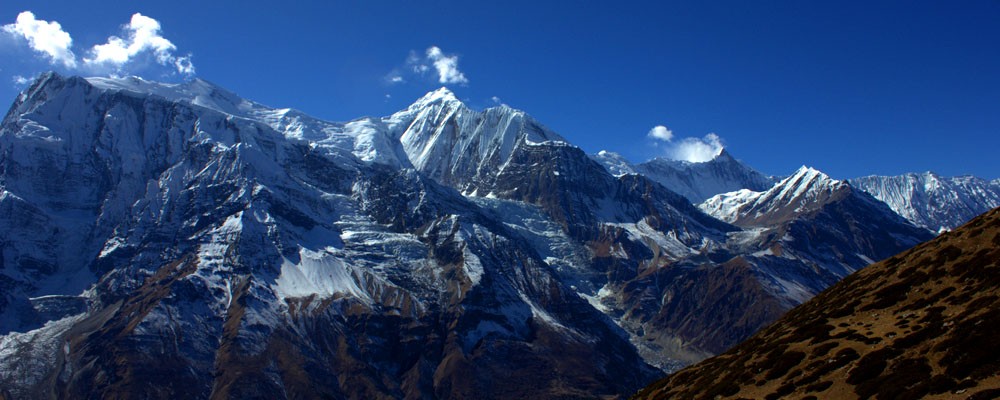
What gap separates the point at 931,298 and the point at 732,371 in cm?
2165

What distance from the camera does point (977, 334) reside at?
213 feet

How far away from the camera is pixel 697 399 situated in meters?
87.2

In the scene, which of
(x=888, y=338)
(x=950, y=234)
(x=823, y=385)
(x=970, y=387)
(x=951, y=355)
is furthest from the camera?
(x=950, y=234)

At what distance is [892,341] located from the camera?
73625mm

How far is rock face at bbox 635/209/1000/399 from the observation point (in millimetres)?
62781

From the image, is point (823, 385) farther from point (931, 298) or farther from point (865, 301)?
point (865, 301)

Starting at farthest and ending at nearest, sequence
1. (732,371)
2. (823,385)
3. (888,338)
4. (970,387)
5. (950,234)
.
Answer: (950,234)
(732,371)
(888,338)
(823,385)
(970,387)

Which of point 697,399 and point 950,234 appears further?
point 950,234

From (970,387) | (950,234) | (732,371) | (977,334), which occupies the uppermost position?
(950,234)

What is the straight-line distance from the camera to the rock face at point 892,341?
62.8 m

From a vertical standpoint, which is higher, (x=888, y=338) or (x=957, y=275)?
(x=957, y=275)

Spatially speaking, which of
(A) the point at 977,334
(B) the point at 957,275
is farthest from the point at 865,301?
(A) the point at 977,334

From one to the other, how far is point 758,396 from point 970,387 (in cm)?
2191

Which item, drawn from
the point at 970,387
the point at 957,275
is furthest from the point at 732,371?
the point at 970,387
